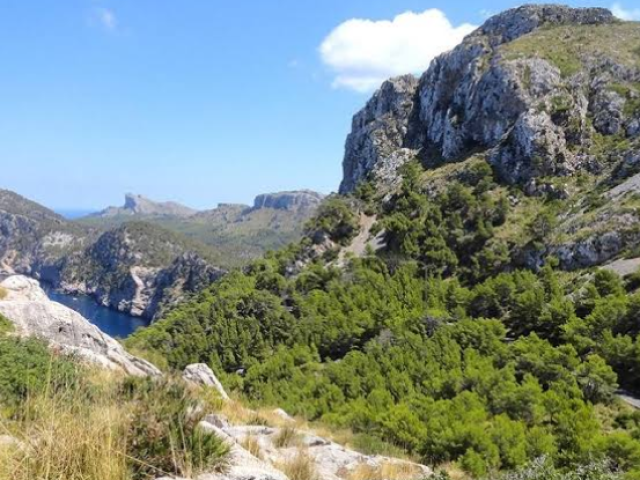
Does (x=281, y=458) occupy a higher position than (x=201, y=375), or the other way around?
(x=281, y=458)

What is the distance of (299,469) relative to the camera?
654 cm

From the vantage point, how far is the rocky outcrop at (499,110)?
83.8 m

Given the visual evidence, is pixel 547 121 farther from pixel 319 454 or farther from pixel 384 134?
pixel 319 454

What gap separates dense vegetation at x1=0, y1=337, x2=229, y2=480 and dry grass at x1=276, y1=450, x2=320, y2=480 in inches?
50.8

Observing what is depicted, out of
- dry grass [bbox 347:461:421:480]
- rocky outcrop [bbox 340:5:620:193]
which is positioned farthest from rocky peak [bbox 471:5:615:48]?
dry grass [bbox 347:461:421:480]

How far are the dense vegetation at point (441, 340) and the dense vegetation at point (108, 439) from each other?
984 cm

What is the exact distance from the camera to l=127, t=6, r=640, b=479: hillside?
35.6m

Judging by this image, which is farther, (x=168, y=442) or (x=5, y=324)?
(x=5, y=324)

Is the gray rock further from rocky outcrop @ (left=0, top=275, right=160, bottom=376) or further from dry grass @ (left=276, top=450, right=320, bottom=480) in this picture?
dry grass @ (left=276, top=450, right=320, bottom=480)

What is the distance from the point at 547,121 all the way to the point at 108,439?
298 feet

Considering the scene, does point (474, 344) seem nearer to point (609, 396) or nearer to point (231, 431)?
point (609, 396)

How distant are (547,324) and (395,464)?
50292mm

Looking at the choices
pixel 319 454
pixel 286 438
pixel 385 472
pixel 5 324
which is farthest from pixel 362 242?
pixel 385 472

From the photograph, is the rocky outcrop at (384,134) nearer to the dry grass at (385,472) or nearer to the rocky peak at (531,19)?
the rocky peak at (531,19)
